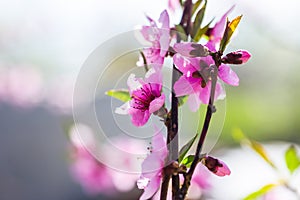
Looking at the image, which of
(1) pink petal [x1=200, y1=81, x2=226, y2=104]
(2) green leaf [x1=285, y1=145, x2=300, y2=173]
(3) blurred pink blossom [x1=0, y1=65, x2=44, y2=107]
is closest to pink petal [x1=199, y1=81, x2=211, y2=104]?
(1) pink petal [x1=200, y1=81, x2=226, y2=104]

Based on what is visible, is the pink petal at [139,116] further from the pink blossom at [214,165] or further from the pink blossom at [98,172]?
the pink blossom at [98,172]

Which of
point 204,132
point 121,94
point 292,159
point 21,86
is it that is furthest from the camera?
point 21,86

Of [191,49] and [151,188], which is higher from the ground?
[191,49]

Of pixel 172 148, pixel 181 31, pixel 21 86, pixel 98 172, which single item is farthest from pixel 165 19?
pixel 21 86

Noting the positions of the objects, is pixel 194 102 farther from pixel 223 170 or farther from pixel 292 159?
pixel 292 159

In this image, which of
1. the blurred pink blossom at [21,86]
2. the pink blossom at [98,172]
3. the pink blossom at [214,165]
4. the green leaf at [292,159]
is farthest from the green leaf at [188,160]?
the blurred pink blossom at [21,86]
